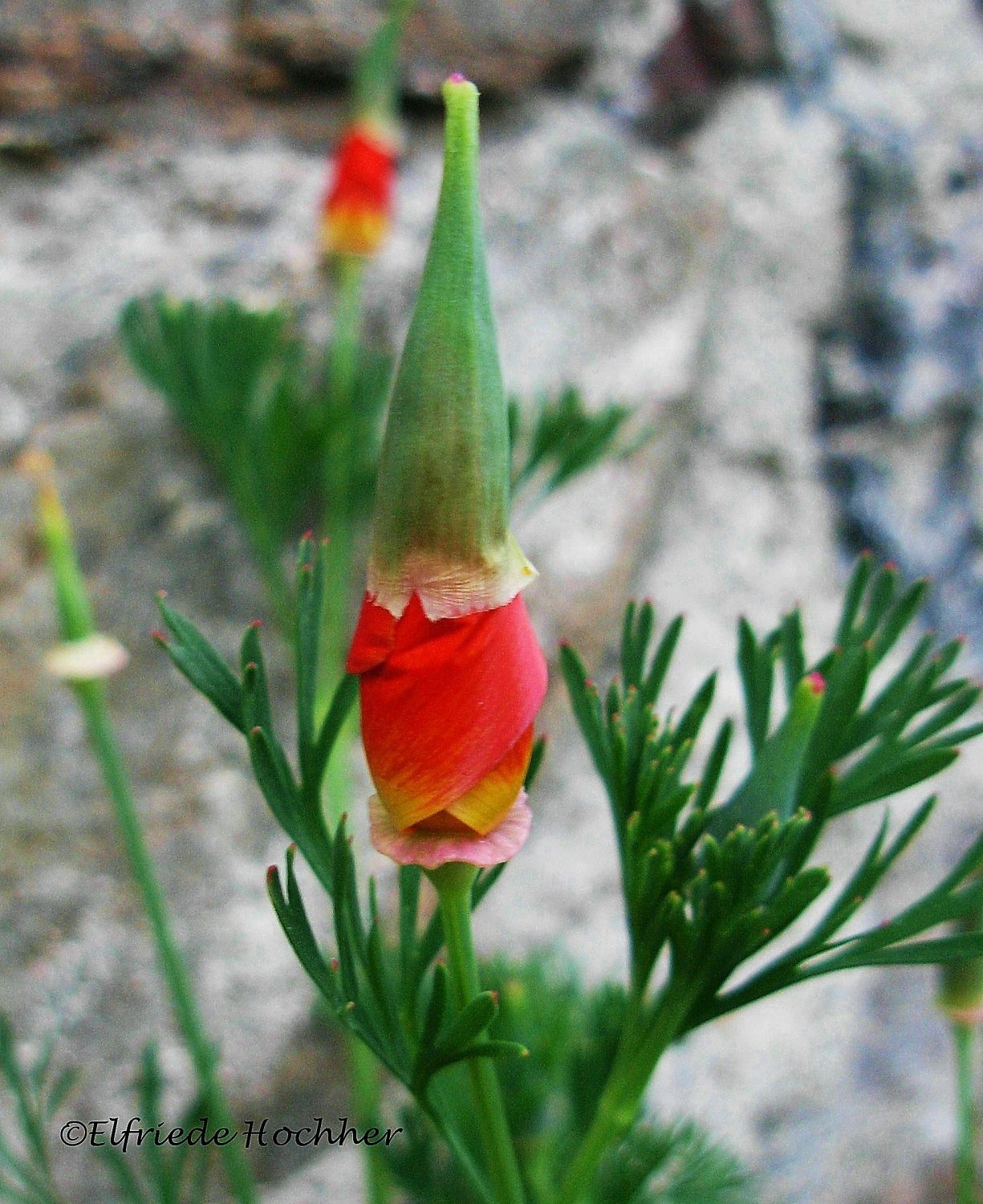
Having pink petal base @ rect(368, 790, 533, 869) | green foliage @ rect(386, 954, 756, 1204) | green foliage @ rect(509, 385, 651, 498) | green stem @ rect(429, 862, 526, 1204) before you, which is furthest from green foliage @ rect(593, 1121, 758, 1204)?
green foliage @ rect(509, 385, 651, 498)

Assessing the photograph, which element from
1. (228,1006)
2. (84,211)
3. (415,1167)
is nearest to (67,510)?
(84,211)

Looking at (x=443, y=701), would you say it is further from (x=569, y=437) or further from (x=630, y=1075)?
(x=569, y=437)

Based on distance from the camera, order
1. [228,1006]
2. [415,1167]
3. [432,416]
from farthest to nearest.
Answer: [228,1006] → [415,1167] → [432,416]

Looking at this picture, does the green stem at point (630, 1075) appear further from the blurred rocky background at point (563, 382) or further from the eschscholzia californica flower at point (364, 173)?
the eschscholzia californica flower at point (364, 173)

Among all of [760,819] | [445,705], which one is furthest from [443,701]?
[760,819]

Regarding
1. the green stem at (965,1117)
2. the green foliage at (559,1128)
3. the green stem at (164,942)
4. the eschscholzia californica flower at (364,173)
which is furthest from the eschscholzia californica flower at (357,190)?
the green stem at (965,1117)

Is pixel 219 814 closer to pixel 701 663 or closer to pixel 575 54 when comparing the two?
pixel 701 663

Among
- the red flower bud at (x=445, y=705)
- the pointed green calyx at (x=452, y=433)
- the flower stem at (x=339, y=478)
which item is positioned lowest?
the red flower bud at (x=445, y=705)
